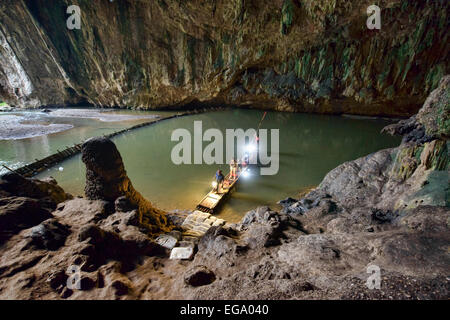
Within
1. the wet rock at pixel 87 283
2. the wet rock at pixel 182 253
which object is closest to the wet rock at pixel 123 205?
the wet rock at pixel 182 253

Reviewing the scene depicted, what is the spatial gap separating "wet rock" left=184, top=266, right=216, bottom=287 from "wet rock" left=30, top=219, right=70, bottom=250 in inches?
99.8

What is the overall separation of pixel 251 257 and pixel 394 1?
1922cm

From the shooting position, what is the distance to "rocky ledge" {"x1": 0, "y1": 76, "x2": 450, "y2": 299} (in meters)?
2.89

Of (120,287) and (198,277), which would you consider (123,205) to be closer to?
(120,287)

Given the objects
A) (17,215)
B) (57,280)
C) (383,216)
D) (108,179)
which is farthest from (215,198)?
(57,280)

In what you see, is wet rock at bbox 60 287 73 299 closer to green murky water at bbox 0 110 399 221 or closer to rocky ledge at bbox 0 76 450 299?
rocky ledge at bbox 0 76 450 299

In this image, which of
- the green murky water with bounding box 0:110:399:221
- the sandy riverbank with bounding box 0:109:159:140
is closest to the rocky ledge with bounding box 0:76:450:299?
the green murky water with bounding box 0:110:399:221

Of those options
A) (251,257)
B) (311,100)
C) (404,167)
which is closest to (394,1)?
(311,100)

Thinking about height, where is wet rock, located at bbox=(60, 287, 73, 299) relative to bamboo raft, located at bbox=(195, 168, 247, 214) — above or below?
above

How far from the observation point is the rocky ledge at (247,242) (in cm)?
289

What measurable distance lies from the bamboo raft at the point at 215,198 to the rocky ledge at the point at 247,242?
1227 millimetres

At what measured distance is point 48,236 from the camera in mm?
3920

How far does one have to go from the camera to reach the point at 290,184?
10.7 metres
